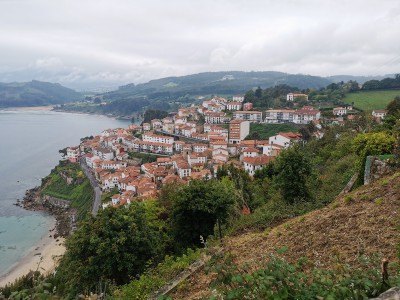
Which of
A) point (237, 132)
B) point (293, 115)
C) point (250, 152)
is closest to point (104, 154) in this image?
point (237, 132)

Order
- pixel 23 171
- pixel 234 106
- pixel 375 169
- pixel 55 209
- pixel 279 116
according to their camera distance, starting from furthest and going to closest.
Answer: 1. pixel 234 106
2. pixel 279 116
3. pixel 23 171
4. pixel 55 209
5. pixel 375 169

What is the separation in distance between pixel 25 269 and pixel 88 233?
57.5 feet

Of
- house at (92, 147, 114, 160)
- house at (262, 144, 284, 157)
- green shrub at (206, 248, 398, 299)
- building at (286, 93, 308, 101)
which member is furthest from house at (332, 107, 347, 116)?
green shrub at (206, 248, 398, 299)

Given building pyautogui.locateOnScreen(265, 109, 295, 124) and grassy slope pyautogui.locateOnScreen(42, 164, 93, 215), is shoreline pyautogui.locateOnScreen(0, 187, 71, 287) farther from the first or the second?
building pyautogui.locateOnScreen(265, 109, 295, 124)

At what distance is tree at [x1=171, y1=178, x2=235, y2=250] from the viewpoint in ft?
33.8

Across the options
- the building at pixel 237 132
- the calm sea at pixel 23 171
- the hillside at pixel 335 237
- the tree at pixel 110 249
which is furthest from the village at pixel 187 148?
the hillside at pixel 335 237

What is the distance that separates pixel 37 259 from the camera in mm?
24859

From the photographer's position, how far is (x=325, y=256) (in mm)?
4125

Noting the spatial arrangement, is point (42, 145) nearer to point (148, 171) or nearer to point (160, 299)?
point (148, 171)

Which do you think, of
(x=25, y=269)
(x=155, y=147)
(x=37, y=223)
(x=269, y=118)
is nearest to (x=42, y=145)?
(x=155, y=147)

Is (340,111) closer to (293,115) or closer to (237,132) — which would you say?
(293,115)

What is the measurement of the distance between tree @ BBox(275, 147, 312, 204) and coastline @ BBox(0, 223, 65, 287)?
54.0ft

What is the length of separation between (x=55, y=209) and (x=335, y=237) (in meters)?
38.0

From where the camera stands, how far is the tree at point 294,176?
10.3 metres
